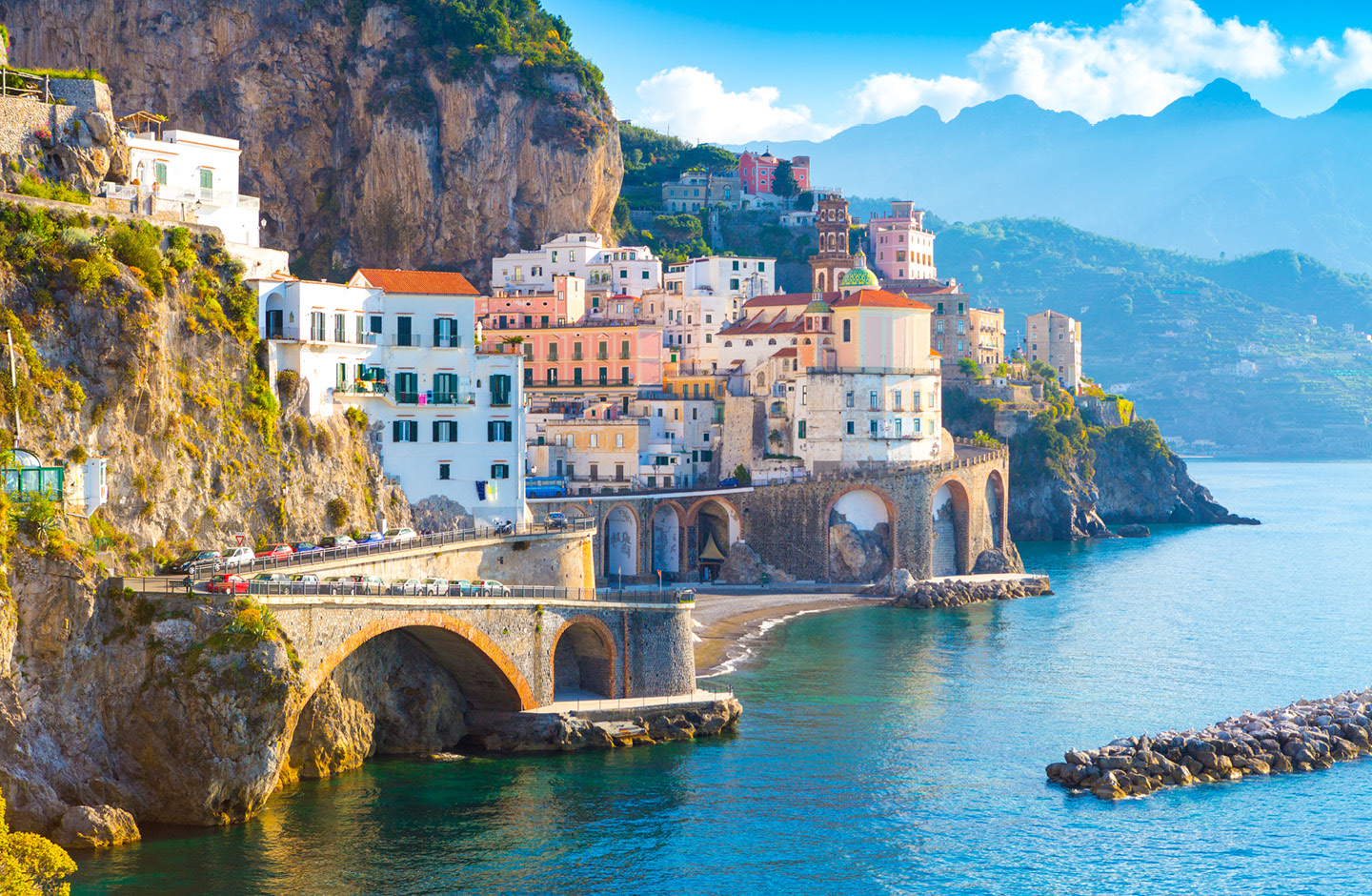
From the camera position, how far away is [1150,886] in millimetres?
44969

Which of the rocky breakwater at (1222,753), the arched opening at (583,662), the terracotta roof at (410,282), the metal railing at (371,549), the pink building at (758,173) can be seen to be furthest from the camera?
the pink building at (758,173)

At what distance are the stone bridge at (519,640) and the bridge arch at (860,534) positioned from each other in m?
44.3

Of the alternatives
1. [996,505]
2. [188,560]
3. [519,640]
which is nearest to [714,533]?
[996,505]

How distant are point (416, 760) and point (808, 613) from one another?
42.4 m

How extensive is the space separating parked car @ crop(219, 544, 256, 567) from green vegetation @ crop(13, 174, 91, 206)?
14.6 m

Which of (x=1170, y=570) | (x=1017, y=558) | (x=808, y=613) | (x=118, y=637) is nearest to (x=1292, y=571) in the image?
(x=1170, y=570)

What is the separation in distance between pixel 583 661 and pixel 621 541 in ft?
134

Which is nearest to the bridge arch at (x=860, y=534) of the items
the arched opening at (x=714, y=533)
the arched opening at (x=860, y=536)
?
the arched opening at (x=860, y=536)

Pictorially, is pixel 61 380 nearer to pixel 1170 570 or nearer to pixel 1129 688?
pixel 1129 688

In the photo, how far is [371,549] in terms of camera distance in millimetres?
58625

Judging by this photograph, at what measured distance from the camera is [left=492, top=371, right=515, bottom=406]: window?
71625mm

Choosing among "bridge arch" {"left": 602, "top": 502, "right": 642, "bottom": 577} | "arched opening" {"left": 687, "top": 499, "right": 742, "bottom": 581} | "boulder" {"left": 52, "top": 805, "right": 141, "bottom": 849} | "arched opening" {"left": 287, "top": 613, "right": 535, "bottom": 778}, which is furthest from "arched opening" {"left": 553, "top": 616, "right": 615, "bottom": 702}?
"arched opening" {"left": 687, "top": 499, "right": 742, "bottom": 581}

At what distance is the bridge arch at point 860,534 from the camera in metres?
105

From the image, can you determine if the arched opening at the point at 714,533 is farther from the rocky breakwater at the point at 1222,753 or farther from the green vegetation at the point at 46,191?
the green vegetation at the point at 46,191
